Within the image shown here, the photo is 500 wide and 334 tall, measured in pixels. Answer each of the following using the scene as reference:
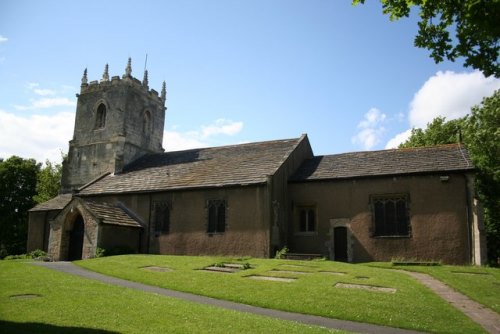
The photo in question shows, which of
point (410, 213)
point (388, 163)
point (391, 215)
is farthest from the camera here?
point (388, 163)

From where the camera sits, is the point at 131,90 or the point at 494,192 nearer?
the point at 494,192

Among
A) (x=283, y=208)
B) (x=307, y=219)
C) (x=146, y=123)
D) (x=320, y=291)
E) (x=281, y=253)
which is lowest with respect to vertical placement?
(x=320, y=291)

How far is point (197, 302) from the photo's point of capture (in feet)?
37.9

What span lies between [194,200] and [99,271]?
28.3 feet

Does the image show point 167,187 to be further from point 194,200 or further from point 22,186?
point 22,186

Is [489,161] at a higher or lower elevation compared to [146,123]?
lower

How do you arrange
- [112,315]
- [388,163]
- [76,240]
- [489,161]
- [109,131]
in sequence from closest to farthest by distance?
[112,315] < [388,163] < [76,240] < [489,161] < [109,131]

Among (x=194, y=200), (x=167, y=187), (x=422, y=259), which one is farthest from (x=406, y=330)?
(x=167, y=187)

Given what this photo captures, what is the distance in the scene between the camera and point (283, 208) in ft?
80.2

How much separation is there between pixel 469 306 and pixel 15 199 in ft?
155

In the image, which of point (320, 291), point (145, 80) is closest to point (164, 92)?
point (145, 80)

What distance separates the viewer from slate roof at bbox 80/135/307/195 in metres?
25.1

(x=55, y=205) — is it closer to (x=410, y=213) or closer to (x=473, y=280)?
(x=410, y=213)

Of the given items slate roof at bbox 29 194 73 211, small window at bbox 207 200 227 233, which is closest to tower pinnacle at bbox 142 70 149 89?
slate roof at bbox 29 194 73 211
